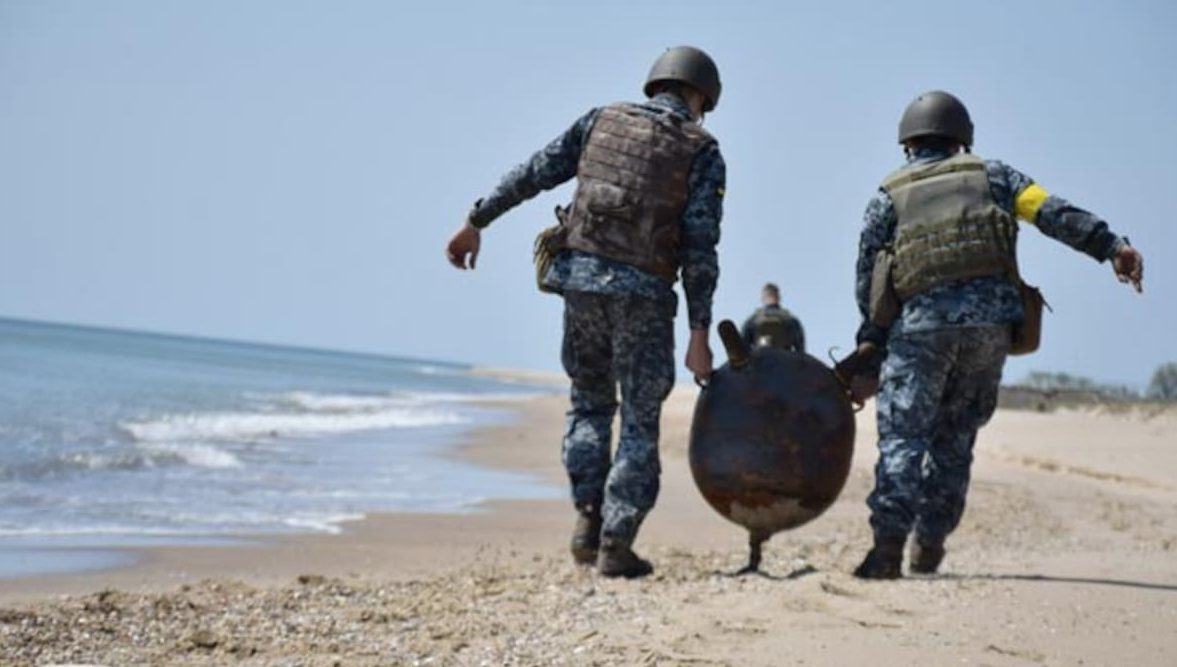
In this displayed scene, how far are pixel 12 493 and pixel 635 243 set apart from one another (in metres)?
6.40

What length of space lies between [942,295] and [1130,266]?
2.61 ft

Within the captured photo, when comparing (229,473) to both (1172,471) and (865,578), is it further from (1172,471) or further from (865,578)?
(1172,471)

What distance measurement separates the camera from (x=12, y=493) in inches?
395

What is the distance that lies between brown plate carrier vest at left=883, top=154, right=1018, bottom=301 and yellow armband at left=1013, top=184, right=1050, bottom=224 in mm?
74

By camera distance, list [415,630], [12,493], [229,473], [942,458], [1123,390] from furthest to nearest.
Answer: [1123,390] → [229,473] → [12,493] → [942,458] → [415,630]

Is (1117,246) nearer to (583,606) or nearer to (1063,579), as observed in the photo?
(1063,579)

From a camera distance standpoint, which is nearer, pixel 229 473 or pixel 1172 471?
pixel 229 473

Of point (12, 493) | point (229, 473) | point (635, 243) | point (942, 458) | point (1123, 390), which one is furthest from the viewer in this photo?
point (1123, 390)

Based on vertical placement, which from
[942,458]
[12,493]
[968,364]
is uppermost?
[968,364]

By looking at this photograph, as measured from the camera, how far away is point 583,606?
5102 mm

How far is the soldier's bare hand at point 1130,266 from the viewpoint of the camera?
5652 mm

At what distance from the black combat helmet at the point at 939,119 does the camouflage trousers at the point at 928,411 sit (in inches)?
38.8

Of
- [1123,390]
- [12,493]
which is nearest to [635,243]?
[12,493]

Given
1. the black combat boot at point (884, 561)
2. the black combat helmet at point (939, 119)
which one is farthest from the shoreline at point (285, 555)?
the black combat helmet at point (939, 119)
